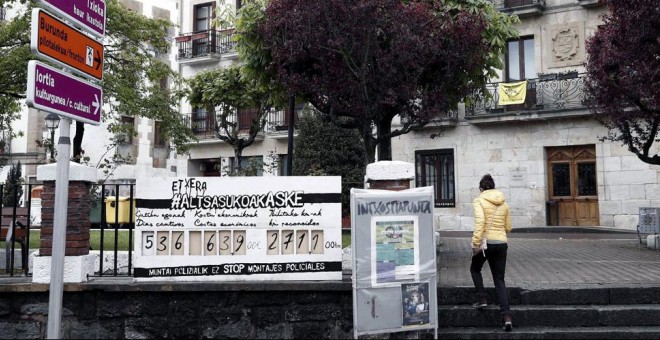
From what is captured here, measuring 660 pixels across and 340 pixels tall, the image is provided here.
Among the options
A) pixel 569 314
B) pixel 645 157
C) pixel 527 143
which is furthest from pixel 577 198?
pixel 569 314

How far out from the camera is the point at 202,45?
27.8 meters

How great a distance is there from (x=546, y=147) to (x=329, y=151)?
7584mm

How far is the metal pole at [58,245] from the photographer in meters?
4.82

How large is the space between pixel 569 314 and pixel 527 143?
14886 millimetres

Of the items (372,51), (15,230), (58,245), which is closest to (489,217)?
(372,51)

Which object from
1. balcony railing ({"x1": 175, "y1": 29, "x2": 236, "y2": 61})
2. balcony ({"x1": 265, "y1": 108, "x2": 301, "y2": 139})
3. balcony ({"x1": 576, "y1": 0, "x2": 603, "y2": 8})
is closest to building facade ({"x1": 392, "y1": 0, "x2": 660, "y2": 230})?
A: balcony ({"x1": 576, "y1": 0, "x2": 603, "y2": 8})

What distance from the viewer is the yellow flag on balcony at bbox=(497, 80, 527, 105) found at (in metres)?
20.3

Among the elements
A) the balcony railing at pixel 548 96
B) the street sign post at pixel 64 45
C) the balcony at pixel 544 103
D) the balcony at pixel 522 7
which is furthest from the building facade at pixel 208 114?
the street sign post at pixel 64 45

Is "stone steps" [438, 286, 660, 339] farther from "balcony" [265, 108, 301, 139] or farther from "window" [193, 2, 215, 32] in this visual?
"window" [193, 2, 215, 32]

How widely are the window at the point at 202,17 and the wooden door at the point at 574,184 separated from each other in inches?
666

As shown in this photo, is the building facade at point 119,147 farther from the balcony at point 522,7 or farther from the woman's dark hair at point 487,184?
the woman's dark hair at point 487,184

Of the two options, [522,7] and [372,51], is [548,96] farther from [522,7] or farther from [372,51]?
[372,51]

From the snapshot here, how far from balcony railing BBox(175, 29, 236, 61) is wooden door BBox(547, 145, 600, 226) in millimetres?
14758

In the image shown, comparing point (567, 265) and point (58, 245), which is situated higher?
point (58, 245)
